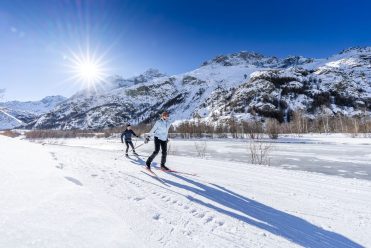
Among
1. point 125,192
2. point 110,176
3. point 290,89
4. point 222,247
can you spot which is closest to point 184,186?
point 125,192

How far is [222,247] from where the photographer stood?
11.4 ft

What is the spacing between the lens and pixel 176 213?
15.3ft

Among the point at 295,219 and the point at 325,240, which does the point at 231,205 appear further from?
the point at 325,240

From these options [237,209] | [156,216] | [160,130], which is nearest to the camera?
[156,216]

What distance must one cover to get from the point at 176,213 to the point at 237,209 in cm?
121

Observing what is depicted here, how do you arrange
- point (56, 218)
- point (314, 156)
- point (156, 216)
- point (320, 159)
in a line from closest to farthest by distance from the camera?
point (56, 218) < point (156, 216) < point (320, 159) < point (314, 156)

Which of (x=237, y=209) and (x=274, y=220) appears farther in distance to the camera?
(x=237, y=209)

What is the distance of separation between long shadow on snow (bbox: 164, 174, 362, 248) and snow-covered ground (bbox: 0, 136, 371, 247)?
0.01 m

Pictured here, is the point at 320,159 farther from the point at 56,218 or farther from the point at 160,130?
the point at 56,218

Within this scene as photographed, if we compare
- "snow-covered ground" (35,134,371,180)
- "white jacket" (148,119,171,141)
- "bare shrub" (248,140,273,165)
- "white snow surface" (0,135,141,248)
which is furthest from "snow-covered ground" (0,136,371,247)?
"bare shrub" (248,140,273,165)

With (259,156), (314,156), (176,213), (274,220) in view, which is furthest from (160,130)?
(314,156)

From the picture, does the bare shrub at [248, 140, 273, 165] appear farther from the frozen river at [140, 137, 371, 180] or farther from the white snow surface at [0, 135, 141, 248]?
the white snow surface at [0, 135, 141, 248]

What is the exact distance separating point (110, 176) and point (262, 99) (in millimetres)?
128706

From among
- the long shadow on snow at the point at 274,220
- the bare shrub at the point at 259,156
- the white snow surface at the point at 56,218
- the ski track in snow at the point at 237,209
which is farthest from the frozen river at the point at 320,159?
the white snow surface at the point at 56,218
